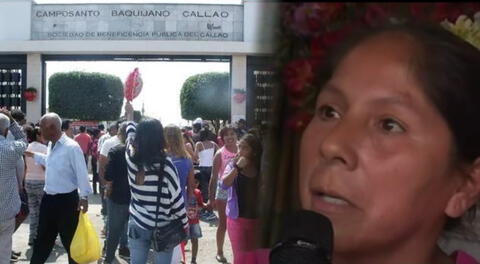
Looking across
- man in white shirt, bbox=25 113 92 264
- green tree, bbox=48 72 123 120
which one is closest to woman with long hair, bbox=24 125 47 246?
man in white shirt, bbox=25 113 92 264

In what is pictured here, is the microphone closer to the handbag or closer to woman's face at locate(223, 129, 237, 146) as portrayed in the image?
the handbag

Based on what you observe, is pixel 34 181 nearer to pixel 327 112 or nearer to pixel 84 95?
pixel 327 112

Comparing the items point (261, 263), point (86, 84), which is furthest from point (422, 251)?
point (86, 84)

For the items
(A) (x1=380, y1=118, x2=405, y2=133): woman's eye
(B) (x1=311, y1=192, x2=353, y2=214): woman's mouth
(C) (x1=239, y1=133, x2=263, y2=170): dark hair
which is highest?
(A) (x1=380, y1=118, x2=405, y2=133): woman's eye

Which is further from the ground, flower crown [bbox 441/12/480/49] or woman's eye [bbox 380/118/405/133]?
flower crown [bbox 441/12/480/49]

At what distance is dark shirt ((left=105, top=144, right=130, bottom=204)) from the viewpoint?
5941 mm

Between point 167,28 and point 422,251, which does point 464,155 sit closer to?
point 422,251

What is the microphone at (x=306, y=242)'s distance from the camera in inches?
42.4

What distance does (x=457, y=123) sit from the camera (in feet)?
4.18

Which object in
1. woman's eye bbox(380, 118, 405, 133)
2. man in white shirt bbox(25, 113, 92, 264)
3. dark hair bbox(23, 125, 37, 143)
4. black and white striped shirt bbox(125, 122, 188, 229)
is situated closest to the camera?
woman's eye bbox(380, 118, 405, 133)

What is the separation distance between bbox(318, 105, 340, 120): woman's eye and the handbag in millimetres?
3453

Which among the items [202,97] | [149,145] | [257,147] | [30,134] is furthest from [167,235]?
[202,97]

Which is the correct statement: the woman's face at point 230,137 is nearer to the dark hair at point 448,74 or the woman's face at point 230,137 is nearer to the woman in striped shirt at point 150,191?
the woman in striped shirt at point 150,191

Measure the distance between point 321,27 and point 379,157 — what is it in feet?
1.33
